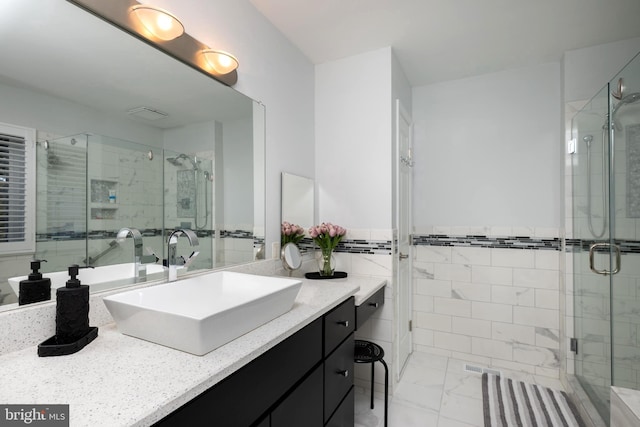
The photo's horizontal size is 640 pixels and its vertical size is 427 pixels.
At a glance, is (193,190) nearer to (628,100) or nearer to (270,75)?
(270,75)

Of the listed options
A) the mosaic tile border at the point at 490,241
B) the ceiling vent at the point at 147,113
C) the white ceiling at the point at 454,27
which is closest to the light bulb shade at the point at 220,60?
the ceiling vent at the point at 147,113

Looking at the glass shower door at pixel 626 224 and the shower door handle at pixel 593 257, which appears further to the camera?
the shower door handle at pixel 593 257

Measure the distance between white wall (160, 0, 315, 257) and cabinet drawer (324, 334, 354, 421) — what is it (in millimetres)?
762

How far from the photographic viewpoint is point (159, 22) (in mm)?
1230

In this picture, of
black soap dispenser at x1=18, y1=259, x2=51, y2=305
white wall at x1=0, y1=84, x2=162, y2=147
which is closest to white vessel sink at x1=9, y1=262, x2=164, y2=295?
black soap dispenser at x1=18, y1=259, x2=51, y2=305

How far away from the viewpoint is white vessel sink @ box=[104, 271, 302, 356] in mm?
830

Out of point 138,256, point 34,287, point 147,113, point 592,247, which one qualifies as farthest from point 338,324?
point 592,247

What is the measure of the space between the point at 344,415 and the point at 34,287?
4.49ft

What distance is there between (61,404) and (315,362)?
2.74 feet

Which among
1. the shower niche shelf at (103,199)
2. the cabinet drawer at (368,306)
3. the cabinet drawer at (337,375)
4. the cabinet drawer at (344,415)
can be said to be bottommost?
the cabinet drawer at (344,415)

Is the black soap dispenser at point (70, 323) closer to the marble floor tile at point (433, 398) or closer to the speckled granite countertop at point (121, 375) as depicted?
the speckled granite countertop at point (121, 375)

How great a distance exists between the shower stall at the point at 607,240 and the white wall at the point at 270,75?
72.6 inches

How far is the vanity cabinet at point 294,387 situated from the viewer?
763 mm

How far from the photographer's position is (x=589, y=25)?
201 cm
